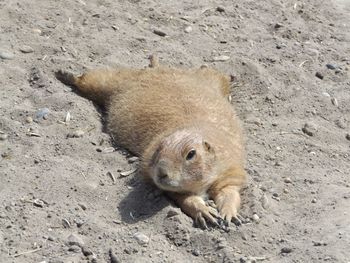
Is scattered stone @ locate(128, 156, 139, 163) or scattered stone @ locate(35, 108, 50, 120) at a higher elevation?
scattered stone @ locate(35, 108, 50, 120)

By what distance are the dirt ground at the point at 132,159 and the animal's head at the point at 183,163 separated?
18cm

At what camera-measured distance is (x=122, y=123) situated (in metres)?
6.34

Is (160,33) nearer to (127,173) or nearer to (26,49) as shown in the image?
(26,49)

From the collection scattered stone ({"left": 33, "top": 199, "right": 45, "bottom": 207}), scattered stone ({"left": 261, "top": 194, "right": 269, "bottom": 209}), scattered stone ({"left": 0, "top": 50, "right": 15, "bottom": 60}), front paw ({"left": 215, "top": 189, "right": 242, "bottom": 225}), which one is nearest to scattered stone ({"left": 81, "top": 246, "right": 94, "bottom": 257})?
scattered stone ({"left": 33, "top": 199, "right": 45, "bottom": 207})

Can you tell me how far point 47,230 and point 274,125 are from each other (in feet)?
7.52

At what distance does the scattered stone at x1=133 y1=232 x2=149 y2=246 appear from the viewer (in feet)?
16.0

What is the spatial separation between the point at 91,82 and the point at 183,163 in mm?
1721

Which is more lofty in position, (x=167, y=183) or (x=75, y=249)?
(x=167, y=183)

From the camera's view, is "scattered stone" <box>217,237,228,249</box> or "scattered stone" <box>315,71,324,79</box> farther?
"scattered stone" <box>315,71,324,79</box>

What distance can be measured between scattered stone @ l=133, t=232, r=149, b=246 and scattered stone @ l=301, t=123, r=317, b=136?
197 cm

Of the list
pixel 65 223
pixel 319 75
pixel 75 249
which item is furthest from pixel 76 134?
pixel 319 75

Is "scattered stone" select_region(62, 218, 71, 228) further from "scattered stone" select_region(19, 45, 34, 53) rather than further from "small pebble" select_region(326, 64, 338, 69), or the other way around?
"small pebble" select_region(326, 64, 338, 69)

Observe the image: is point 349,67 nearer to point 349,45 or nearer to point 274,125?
point 349,45

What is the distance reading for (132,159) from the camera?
5.94m
